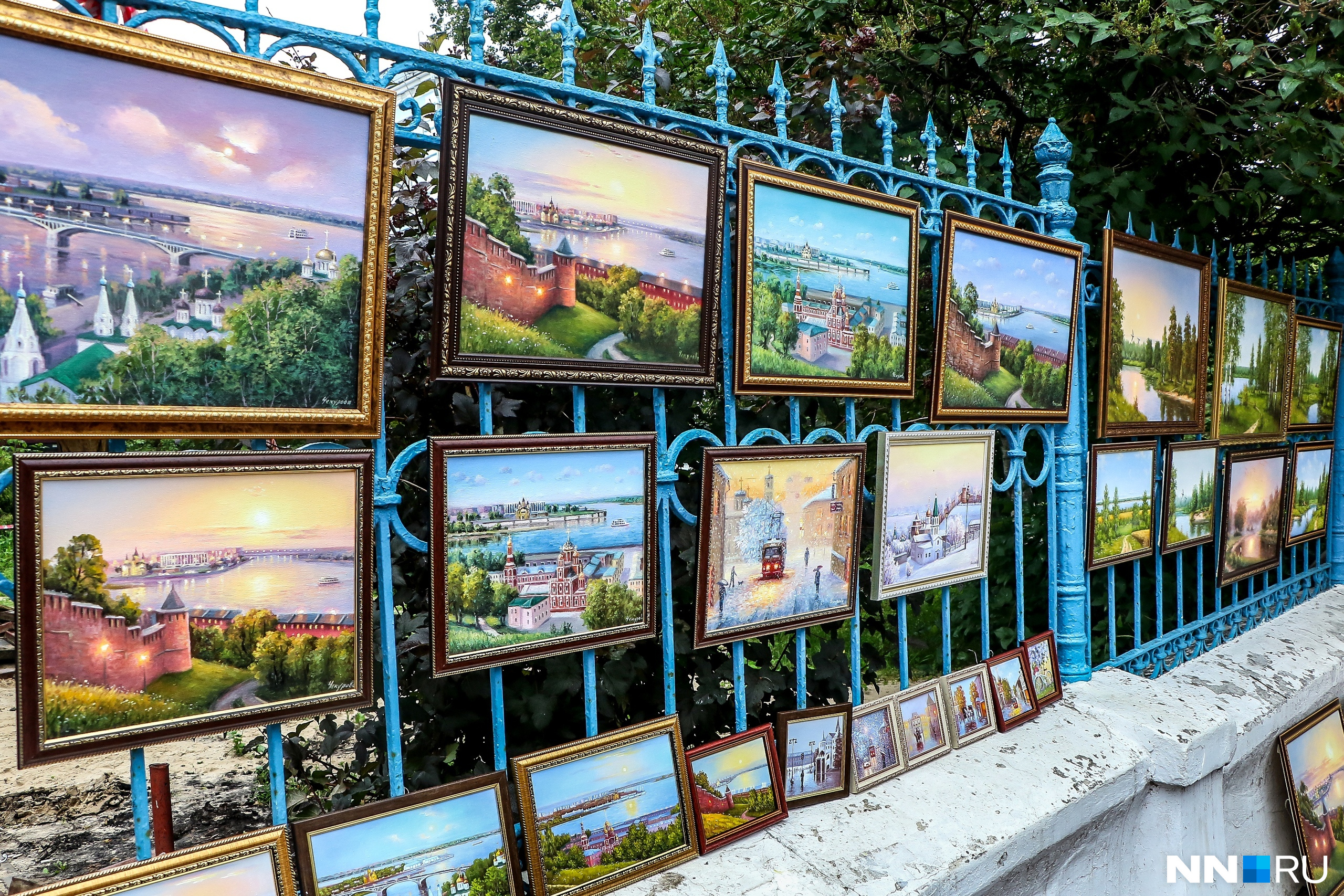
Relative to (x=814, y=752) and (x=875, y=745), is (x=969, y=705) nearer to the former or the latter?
(x=875, y=745)

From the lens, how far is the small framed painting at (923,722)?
7.52ft

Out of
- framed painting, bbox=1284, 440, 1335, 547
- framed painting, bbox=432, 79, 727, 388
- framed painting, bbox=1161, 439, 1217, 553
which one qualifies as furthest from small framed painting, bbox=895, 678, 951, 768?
framed painting, bbox=1284, 440, 1335, 547

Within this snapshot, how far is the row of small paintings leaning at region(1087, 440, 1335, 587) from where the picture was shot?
304 centimetres

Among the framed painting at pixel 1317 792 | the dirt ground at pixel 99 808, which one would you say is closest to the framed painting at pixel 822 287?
the framed painting at pixel 1317 792

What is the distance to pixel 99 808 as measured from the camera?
4.27 m

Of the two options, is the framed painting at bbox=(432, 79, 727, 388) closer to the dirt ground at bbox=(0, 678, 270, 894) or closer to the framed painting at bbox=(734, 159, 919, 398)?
the framed painting at bbox=(734, 159, 919, 398)

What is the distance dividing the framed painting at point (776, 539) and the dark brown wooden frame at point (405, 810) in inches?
21.9

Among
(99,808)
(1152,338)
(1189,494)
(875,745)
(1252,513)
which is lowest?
(99,808)

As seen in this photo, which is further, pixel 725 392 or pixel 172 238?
pixel 725 392

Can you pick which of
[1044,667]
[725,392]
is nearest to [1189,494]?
[1044,667]

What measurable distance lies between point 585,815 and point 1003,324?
6.14ft

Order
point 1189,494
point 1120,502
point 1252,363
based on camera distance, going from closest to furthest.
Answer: point 1120,502, point 1189,494, point 1252,363

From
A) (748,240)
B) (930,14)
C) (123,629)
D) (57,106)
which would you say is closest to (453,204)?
(57,106)

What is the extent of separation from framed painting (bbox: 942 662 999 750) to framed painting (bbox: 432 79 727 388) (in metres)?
1.25
